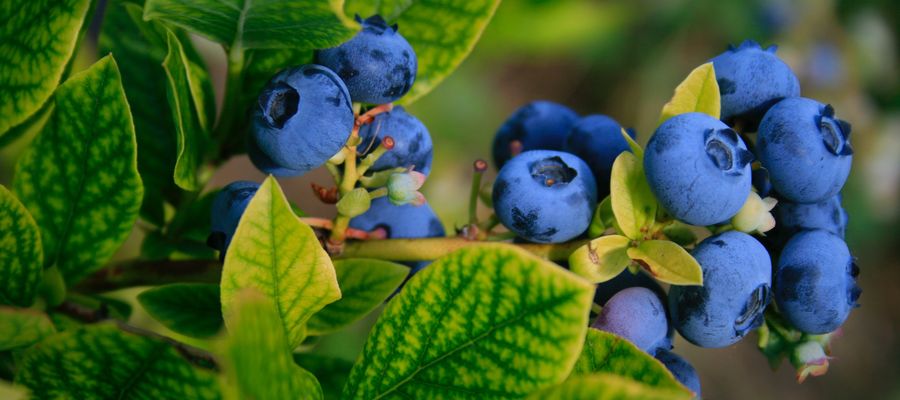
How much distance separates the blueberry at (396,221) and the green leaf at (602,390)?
41 centimetres

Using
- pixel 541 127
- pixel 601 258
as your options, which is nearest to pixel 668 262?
pixel 601 258

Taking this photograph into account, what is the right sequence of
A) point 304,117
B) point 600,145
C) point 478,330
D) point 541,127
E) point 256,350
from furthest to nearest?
point 541,127 < point 600,145 < point 304,117 < point 478,330 < point 256,350

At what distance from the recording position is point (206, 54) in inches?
143

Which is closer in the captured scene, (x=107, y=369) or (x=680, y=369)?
(x=107, y=369)

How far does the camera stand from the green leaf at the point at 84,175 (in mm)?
976

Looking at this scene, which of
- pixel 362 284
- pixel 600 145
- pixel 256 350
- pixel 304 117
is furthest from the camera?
pixel 600 145

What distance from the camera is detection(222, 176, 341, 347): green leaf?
818mm

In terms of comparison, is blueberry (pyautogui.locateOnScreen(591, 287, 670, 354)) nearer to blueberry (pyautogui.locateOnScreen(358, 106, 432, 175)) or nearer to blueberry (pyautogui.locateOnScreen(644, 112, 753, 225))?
blueberry (pyautogui.locateOnScreen(644, 112, 753, 225))

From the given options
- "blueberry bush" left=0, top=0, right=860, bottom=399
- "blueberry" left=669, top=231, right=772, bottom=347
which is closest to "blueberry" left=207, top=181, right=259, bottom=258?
"blueberry bush" left=0, top=0, right=860, bottom=399

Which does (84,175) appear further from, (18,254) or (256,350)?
(256,350)

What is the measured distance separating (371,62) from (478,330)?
0.36 m

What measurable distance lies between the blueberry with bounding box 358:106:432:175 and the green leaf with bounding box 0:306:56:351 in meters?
0.43

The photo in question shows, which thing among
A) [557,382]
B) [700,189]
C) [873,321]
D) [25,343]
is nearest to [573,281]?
[557,382]

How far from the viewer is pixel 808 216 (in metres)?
1.10
